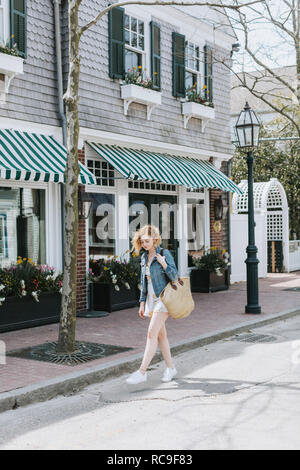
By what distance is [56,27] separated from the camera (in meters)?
10.9

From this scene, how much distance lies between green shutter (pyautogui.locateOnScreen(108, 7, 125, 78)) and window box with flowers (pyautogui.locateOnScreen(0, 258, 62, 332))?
4.45m

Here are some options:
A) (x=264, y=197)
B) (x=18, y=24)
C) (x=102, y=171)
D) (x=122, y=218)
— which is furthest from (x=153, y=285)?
(x=264, y=197)

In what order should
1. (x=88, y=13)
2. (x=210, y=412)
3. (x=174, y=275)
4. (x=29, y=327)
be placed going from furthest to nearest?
(x=88, y=13) → (x=29, y=327) → (x=174, y=275) → (x=210, y=412)

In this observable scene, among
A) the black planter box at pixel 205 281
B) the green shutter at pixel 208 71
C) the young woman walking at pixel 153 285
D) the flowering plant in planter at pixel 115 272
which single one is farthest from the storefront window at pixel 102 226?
the young woman walking at pixel 153 285

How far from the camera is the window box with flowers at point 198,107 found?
14352 mm

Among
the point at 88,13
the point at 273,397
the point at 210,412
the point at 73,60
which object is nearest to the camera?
the point at 210,412

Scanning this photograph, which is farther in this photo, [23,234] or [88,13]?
[88,13]

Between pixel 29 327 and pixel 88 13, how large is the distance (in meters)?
6.35

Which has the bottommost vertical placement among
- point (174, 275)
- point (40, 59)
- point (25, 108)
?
point (174, 275)

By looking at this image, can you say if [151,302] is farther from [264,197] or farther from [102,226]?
[264,197]

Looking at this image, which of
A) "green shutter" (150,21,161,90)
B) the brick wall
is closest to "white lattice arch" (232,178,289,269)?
"green shutter" (150,21,161,90)

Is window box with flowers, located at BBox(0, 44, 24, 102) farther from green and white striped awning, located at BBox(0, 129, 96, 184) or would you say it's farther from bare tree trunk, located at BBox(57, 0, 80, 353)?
bare tree trunk, located at BBox(57, 0, 80, 353)

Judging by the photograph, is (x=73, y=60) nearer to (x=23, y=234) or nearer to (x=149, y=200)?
(x=23, y=234)
